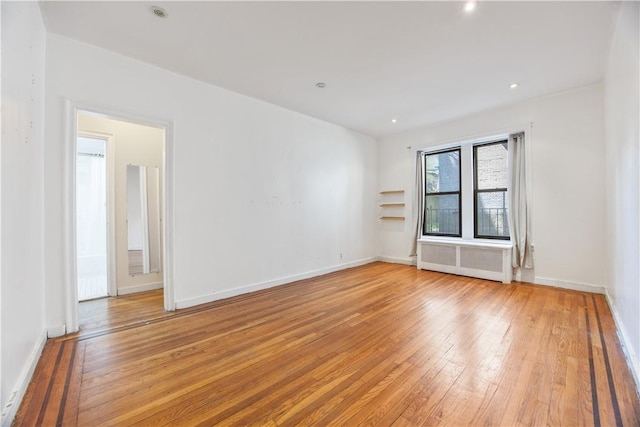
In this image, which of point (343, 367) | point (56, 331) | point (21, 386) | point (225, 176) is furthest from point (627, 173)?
point (56, 331)

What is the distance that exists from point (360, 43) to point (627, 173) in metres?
2.57

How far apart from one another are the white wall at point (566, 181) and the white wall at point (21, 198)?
5.75 meters

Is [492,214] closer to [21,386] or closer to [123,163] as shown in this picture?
[21,386]

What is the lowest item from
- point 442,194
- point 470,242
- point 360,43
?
point 470,242

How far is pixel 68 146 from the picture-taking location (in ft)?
8.48

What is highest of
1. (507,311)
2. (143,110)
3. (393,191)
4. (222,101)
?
(222,101)

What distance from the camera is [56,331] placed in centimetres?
252

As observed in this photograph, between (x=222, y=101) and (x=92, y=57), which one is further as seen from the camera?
(x=222, y=101)

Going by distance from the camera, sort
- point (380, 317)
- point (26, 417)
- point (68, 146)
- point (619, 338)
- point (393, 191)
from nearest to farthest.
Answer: point (26, 417), point (619, 338), point (68, 146), point (380, 317), point (393, 191)

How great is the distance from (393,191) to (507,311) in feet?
11.2

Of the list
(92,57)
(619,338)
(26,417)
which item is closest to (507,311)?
(619,338)

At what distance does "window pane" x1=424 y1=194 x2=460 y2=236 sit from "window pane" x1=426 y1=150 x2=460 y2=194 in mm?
187

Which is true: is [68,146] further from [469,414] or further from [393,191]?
[393,191]

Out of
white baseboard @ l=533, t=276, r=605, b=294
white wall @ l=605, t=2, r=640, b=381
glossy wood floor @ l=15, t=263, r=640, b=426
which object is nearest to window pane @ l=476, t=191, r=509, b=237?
white baseboard @ l=533, t=276, r=605, b=294
